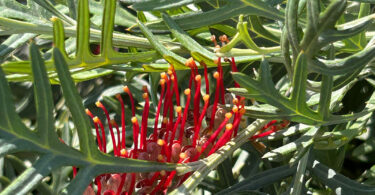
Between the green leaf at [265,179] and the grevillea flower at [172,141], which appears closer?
the grevillea flower at [172,141]

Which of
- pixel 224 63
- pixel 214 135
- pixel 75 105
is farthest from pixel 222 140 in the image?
pixel 75 105

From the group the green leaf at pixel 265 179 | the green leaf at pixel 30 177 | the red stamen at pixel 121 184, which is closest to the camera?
the green leaf at pixel 30 177

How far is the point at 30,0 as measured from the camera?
3.01 ft

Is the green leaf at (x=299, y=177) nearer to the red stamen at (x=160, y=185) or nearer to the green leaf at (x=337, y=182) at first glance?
the green leaf at (x=337, y=182)

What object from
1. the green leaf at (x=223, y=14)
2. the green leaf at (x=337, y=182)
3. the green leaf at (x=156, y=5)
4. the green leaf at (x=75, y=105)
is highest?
the green leaf at (x=156, y=5)

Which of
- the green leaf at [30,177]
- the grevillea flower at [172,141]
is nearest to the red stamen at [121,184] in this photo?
the grevillea flower at [172,141]

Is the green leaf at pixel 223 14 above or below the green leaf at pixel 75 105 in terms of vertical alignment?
above

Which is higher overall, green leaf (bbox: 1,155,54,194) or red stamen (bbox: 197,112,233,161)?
green leaf (bbox: 1,155,54,194)

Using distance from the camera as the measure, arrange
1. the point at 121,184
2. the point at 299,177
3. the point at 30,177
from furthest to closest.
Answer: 1. the point at 299,177
2. the point at 121,184
3. the point at 30,177

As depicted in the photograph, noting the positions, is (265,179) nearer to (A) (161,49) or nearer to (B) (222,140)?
(B) (222,140)

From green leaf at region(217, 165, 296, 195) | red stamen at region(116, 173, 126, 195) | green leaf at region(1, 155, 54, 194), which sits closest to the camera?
green leaf at region(1, 155, 54, 194)

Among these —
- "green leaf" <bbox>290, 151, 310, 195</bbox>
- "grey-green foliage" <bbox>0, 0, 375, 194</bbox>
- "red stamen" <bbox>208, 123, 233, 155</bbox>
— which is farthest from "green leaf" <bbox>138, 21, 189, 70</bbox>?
"green leaf" <bbox>290, 151, 310, 195</bbox>

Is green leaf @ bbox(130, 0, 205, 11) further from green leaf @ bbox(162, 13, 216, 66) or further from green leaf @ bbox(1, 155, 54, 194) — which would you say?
green leaf @ bbox(1, 155, 54, 194)

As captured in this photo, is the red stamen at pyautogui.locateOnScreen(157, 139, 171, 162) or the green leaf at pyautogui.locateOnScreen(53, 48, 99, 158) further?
the red stamen at pyautogui.locateOnScreen(157, 139, 171, 162)
